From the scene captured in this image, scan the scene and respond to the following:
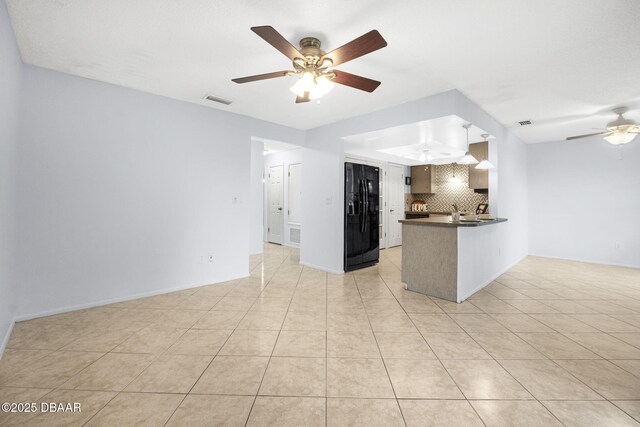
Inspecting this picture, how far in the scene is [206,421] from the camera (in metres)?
1.47

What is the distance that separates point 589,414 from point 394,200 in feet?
20.7

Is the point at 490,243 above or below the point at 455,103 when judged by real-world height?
below

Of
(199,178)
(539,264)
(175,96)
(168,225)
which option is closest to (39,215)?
(168,225)

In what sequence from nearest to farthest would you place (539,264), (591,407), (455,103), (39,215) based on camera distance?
(591,407)
(39,215)
(455,103)
(539,264)

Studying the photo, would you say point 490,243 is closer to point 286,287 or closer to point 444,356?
point 444,356

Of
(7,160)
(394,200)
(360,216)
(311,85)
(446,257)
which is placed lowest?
(446,257)

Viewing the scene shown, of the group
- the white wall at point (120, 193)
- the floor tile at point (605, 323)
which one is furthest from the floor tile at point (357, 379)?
the white wall at point (120, 193)

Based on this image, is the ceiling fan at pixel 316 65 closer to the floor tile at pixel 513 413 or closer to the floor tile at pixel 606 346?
the floor tile at pixel 513 413

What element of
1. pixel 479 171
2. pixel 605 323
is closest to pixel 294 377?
pixel 605 323

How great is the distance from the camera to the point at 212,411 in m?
1.54

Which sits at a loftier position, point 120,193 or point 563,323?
point 120,193

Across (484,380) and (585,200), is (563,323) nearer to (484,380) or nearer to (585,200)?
(484,380)

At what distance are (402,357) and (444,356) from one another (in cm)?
34

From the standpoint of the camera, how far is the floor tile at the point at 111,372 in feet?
5.77
